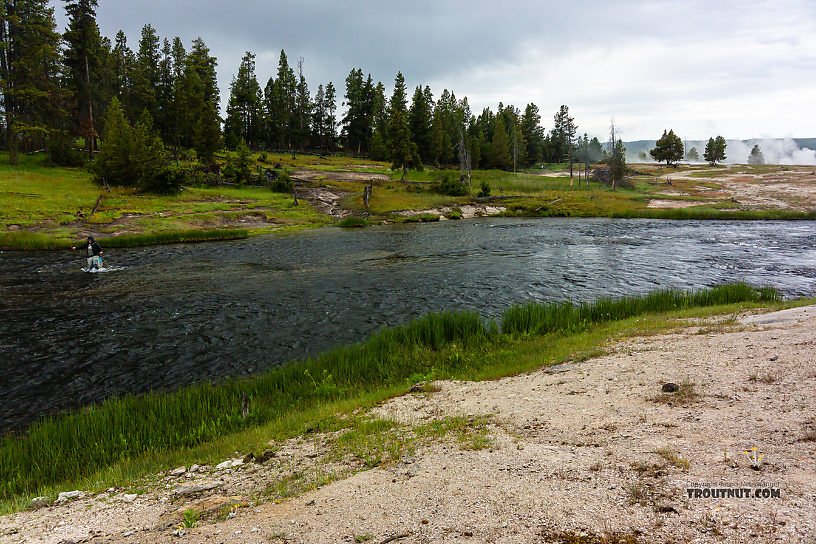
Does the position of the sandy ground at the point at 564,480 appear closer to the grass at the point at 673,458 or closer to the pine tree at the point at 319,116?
the grass at the point at 673,458

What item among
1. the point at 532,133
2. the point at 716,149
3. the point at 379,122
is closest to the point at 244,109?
the point at 379,122

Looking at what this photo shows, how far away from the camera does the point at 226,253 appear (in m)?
33.6

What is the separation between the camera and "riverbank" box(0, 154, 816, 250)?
3894 cm

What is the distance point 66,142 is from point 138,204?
27.3 m

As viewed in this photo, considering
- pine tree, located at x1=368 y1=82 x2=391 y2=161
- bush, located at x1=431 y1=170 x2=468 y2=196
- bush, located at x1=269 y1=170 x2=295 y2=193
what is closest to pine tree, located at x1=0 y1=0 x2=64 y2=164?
bush, located at x1=269 y1=170 x2=295 y2=193

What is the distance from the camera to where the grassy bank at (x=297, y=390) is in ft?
26.9

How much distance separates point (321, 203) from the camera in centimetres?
5869

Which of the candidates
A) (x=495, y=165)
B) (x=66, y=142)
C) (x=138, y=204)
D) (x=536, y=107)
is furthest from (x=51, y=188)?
(x=536, y=107)

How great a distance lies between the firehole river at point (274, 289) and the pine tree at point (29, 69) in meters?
39.5

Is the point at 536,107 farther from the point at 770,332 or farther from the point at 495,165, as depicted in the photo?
the point at 770,332

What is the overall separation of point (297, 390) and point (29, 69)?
74317 millimetres

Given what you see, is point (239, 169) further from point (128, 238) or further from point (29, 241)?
point (29, 241)

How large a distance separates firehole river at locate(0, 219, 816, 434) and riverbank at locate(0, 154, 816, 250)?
6.71 m

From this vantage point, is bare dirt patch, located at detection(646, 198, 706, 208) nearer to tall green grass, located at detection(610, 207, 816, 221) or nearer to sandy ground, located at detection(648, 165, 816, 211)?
sandy ground, located at detection(648, 165, 816, 211)
